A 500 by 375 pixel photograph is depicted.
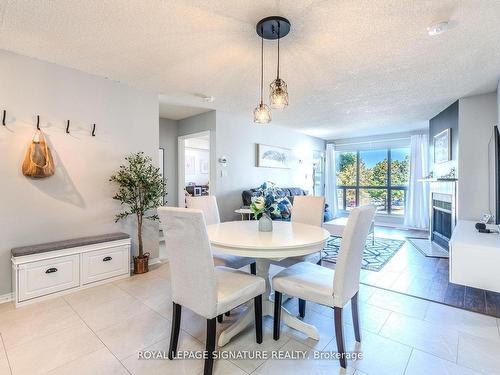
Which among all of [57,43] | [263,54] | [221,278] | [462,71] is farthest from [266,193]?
[462,71]

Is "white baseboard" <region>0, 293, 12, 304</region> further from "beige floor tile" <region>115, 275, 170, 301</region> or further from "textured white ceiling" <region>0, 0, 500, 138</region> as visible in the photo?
"textured white ceiling" <region>0, 0, 500, 138</region>

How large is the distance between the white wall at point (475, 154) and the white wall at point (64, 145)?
4.56 metres

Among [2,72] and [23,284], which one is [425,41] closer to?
[2,72]

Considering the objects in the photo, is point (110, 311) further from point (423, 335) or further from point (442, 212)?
point (442, 212)

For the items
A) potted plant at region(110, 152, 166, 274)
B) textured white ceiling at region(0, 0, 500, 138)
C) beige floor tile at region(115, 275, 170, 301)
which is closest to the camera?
textured white ceiling at region(0, 0, 500, 138)

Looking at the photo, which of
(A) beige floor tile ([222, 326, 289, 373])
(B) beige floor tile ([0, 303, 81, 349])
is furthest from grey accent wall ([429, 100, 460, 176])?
(B) beige floor tile ([0, 303, 81, 349])

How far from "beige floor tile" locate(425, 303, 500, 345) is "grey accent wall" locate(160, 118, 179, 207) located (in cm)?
464

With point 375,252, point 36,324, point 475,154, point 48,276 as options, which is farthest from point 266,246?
point 475,154

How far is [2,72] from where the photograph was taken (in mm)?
2404

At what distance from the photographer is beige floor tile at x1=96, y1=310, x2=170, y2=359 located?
179 cm

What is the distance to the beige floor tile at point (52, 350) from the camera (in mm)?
1604

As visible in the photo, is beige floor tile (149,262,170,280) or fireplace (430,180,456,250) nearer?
beige floor tile (149,262,170,280)

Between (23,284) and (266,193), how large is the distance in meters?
2.43

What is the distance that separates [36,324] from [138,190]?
→ 1603 millimetres
